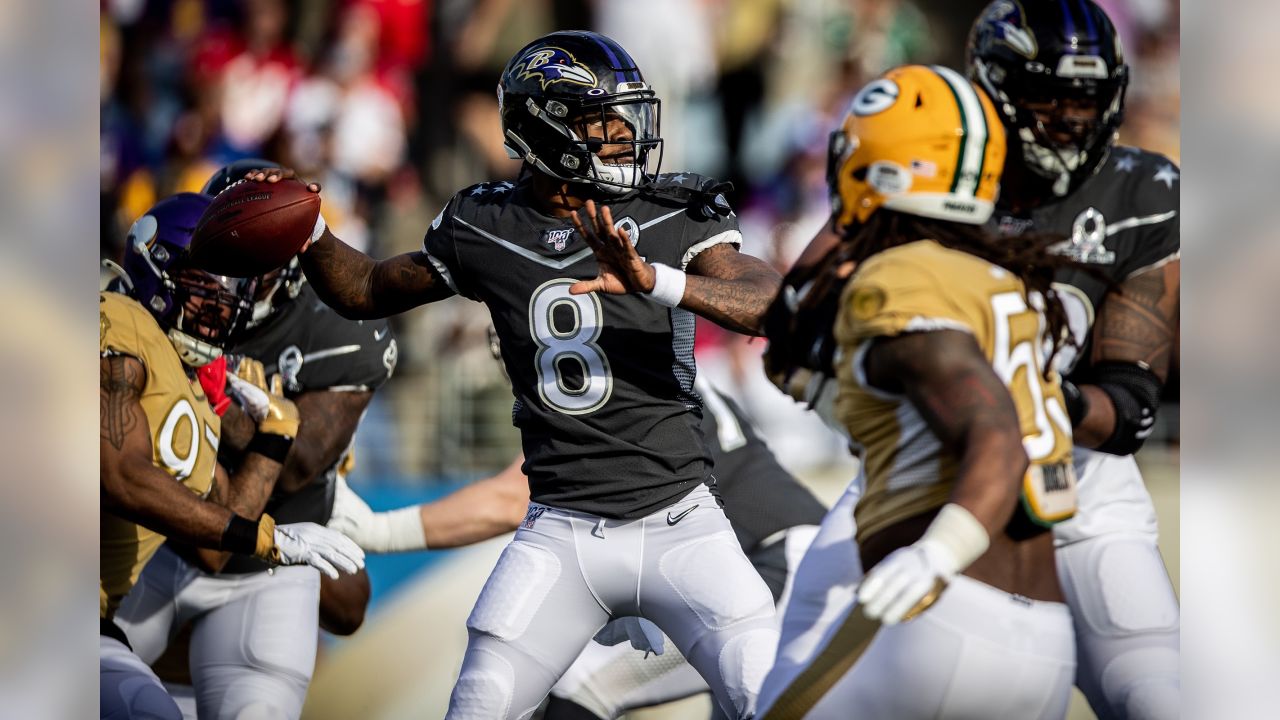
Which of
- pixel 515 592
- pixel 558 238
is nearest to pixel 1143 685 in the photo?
pixel 515 592

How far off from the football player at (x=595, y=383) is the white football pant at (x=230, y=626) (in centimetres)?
90

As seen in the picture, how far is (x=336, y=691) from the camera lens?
542 centimetres

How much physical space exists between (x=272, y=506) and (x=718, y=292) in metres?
1.74

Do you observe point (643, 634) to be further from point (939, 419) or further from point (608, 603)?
point (939, 419)

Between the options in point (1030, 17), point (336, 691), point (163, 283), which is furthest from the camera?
point (336, 691)

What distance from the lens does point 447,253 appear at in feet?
11.3

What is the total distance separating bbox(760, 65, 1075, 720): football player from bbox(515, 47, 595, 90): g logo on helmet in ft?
2.69

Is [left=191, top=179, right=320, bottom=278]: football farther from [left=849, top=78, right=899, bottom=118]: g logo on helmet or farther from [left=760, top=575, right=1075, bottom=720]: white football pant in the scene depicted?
[left=760, top=575, right=1075, bottom=720]: white football pant

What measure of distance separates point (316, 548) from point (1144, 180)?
86.4 inches

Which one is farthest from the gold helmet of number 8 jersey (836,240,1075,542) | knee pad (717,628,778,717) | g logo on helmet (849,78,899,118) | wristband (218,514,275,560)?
wristband (218,514,275,560)

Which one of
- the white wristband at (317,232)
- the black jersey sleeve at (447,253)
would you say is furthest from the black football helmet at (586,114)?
the white wristband at (317,232)

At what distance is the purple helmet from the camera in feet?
12.6
